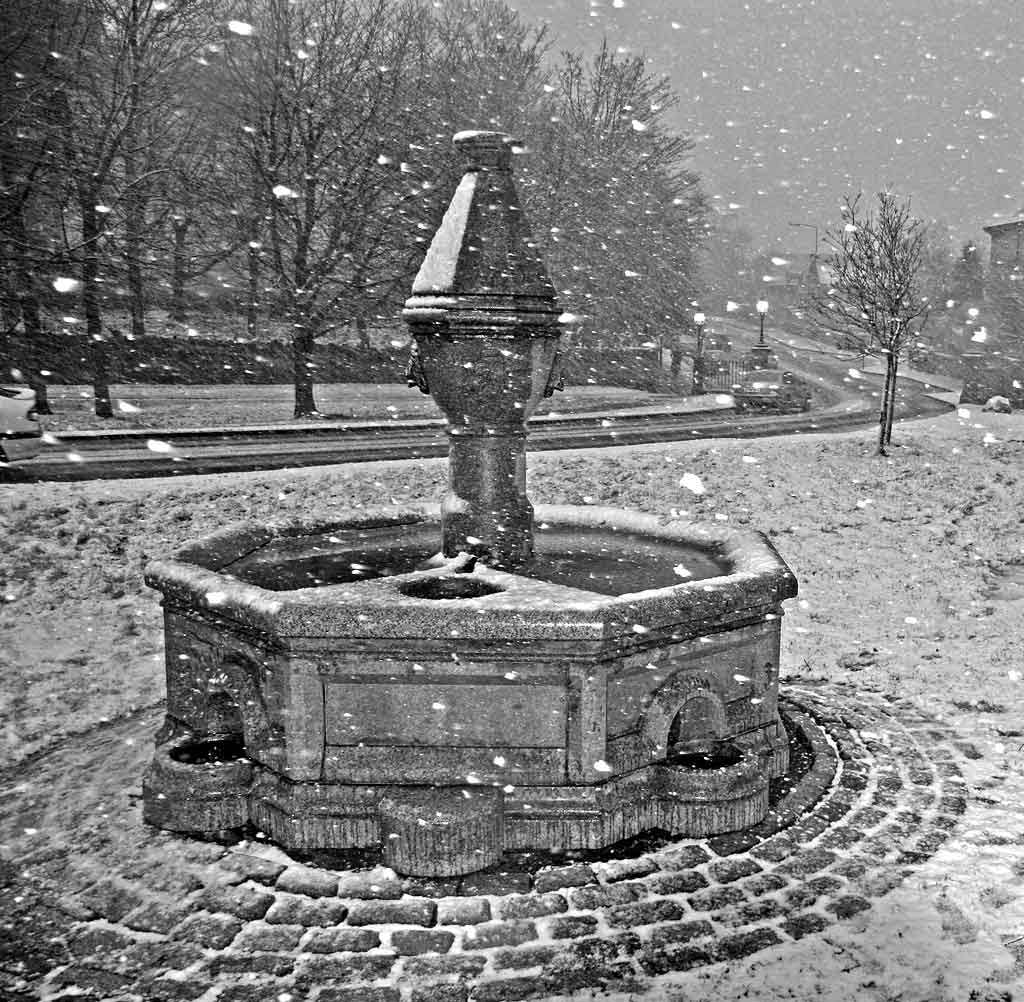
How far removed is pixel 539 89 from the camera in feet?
115

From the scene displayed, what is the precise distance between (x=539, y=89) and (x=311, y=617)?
32731mm

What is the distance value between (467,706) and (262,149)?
2252 centimetres

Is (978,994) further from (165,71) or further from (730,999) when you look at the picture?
Result: (165,71)

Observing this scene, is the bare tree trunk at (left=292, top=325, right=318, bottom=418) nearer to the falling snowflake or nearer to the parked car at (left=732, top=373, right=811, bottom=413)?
the falling snowflake

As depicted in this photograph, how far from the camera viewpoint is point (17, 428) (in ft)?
53.6

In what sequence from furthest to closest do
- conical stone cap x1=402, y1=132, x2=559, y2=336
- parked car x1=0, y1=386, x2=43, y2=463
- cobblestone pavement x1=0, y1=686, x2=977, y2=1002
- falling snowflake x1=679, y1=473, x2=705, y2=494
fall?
1. falling snowflake x1=679, y1=473, x2=705, y2=494
2. parked car x1=0, y1=386, x2=43, y2=463
3. conical stone cap x1=402, y1=132, x2=559, y2=336
4. cobblestone pavement x1=0, y1=686, x2=977, y2=1002

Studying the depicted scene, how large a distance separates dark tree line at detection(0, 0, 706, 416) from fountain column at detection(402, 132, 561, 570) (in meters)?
13.6

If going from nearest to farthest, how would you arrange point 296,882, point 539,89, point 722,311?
1. point 296,882
2. point 539,89
3. point 722,311

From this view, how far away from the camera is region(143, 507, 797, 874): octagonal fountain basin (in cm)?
573

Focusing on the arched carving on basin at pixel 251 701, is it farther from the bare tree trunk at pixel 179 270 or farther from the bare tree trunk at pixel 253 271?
the bare tree trunk at pixel 179 270

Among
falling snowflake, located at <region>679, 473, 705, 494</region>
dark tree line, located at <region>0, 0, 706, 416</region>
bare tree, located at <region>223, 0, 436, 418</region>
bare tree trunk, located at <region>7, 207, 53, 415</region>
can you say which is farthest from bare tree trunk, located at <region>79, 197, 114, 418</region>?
falling snowflake, located at <region>679, 473, 705, 494</region>

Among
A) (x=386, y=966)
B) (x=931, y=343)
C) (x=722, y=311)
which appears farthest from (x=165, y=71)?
(x=722, y=311)

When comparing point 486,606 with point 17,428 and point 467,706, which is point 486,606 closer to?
point 467,706

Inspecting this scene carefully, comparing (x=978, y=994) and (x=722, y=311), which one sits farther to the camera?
(x=722, y=311)
